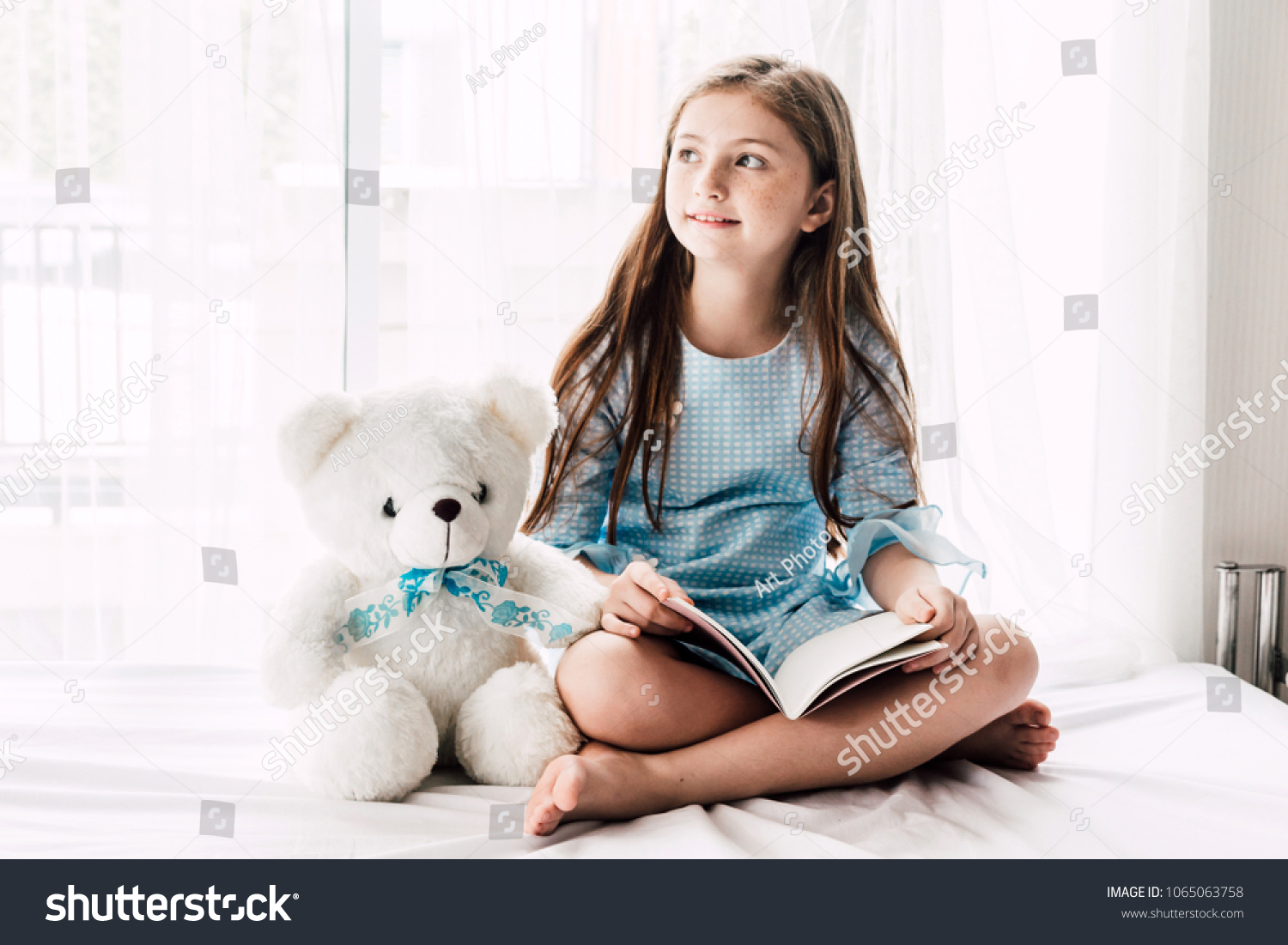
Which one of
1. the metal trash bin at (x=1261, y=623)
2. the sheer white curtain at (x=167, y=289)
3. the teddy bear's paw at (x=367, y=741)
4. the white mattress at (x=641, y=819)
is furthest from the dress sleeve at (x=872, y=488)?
the sheer white curtain at (x=167, y=289)

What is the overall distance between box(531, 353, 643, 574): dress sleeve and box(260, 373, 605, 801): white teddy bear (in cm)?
16

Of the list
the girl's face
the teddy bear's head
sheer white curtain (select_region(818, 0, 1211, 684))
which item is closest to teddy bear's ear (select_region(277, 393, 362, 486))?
the teddy bear's head

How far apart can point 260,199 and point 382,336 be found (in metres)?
0.23

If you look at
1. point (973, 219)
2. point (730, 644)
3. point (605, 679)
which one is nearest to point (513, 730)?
point (605, 679)

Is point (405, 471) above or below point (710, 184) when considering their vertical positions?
below

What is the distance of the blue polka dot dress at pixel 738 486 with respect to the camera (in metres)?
1.01

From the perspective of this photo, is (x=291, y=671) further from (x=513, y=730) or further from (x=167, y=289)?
(x=167, y=289)

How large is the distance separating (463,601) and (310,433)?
183 mm

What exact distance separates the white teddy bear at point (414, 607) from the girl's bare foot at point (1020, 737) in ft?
1.18

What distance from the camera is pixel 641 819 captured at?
0.75 metres

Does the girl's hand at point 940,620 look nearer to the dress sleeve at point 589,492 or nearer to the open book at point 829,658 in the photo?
the open book at point 829,658

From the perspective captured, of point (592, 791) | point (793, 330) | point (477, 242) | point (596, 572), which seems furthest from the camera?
point (477, 242)

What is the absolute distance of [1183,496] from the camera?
1.35 meters

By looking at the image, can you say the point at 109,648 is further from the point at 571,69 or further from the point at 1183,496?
the point at 1183,496
